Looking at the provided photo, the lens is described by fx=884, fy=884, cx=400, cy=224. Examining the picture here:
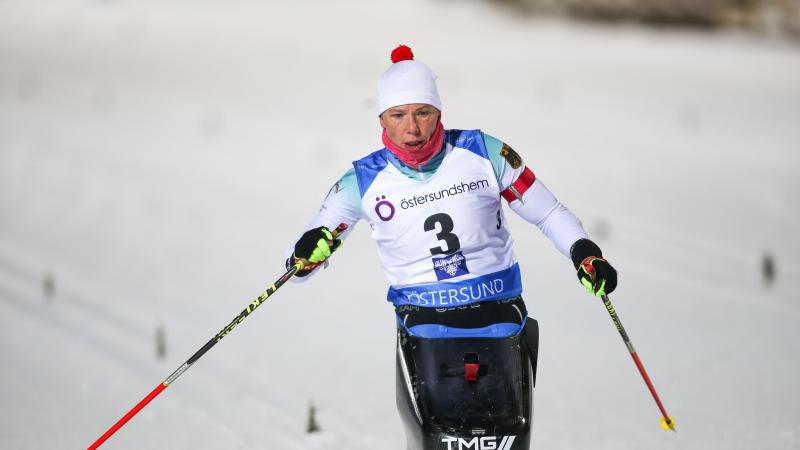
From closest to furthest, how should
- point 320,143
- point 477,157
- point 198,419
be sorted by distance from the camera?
point 477,157 → point 198,419 → point 320,143

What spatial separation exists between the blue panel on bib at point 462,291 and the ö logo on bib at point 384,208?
368 mm

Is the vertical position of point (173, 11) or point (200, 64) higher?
point (173, 11)

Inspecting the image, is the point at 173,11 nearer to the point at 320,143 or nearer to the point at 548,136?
the point at 320,143

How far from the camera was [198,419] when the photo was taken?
6.29 m

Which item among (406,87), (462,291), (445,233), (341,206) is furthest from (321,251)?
Answer: (406,87)

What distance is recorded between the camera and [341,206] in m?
4.52

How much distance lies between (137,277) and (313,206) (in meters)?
3.46

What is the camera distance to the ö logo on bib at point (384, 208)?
4.36 metres

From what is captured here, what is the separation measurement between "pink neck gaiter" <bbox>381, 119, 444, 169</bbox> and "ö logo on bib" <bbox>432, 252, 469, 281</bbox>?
474mm

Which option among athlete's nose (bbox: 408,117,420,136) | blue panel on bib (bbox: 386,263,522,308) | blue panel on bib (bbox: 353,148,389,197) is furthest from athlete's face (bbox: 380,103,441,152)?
blue panel on bib (bbox: 386,263,522,308)

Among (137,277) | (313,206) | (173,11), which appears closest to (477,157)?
(137,277)

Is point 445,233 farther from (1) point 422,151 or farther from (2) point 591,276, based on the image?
(2) point 591,276

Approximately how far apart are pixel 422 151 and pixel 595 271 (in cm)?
102

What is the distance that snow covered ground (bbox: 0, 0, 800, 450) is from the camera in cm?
657
